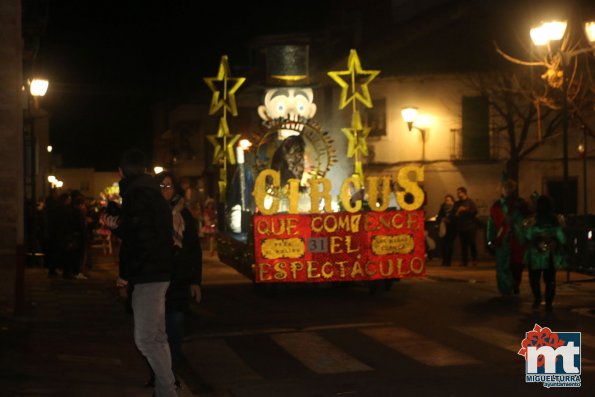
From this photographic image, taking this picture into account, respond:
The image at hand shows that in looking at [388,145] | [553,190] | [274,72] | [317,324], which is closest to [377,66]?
[388,145]

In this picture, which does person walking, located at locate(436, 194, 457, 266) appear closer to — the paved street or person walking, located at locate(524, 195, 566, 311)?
the paved street

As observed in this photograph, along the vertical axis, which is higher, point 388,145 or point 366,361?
point 388,145

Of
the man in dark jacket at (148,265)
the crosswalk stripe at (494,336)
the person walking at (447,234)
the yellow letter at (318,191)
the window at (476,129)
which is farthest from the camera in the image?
the window at (476,129)

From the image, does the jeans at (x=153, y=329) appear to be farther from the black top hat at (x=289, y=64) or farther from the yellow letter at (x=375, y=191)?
the black top hat at (x=289, y=64)

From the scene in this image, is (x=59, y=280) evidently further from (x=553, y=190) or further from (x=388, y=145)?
(x=553, y=190)

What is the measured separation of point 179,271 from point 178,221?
1.58ft

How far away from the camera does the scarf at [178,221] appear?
30.0ft

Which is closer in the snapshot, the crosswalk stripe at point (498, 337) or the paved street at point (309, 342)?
the paved street at point (309, 342)

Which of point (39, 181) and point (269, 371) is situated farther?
point (39, 181)

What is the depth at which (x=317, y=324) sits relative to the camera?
13.4 m

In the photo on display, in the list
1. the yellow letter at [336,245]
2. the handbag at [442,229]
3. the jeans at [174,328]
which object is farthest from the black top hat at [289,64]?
the jeans at [174,328]

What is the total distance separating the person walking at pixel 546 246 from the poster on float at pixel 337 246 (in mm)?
2737

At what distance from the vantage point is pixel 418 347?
37.1 ft

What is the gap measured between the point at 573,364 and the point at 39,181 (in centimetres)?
4552
